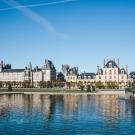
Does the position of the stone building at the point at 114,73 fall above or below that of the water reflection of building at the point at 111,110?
above

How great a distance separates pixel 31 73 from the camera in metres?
167

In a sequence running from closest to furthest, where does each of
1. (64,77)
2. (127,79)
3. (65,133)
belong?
1. (65,133)
2. (127,79)
3. (64,77)

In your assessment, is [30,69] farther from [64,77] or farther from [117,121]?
[117,121]

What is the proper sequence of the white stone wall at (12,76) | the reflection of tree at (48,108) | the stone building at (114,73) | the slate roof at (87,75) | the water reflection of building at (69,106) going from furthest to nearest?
the white stone wall at (12,76) → the slate roof at (87,75) → the stone building at (114,73) → the water reflection of building at (69,106) → the reflection of tree at (48,108)

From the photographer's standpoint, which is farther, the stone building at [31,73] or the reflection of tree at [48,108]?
the stone building at [31,73]

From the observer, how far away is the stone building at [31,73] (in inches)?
6467

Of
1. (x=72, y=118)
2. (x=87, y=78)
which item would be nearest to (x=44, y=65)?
(x=87, y=78)

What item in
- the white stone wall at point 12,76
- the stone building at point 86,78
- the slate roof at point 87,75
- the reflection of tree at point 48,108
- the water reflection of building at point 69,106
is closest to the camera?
the reflection of tree at point 48,108

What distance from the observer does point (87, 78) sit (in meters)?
148

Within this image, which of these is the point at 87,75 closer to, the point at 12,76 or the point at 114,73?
the point at 114,73

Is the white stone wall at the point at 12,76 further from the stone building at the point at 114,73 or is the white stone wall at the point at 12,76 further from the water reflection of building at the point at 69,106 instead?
the water reflection of building at the point at 69,106

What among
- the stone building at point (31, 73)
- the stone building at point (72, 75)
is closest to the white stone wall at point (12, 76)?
the stone building at point (31, 73)

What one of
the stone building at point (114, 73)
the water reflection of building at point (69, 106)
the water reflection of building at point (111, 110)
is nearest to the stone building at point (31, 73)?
the stone building at point (114, 73)

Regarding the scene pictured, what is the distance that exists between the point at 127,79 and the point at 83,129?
11309 centimetres
